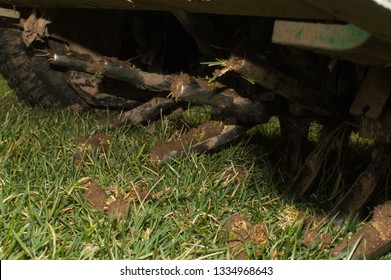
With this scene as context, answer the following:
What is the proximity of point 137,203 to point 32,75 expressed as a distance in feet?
3.62

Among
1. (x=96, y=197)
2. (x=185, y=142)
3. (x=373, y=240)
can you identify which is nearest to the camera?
(x=373, y=240)

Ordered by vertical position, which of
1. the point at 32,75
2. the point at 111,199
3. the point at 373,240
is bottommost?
the point at 32,75

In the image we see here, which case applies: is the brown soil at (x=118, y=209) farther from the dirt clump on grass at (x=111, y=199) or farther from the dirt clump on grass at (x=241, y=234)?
the dirt clump on grass at (x=241, y=234)

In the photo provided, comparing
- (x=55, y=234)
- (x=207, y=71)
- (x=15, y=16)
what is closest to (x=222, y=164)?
(x=207, y=71)

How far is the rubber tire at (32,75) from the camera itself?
2535 mm

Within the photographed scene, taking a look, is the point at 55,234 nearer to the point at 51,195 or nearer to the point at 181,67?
the point at 51,195

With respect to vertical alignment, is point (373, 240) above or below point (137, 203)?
above

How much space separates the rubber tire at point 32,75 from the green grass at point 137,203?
170mm

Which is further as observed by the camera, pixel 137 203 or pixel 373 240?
pixel 137 203

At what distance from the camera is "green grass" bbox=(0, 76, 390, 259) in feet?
4.67

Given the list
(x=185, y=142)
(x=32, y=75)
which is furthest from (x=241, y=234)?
(x=32, y=75)

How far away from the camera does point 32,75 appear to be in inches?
101

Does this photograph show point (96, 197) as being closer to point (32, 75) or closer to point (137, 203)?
point (137, 203)

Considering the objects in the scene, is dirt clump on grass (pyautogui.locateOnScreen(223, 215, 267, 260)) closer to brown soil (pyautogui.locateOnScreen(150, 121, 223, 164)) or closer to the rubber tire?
brown soil (pyautogui.locateOnScreen(150, 121, 223, 164))
